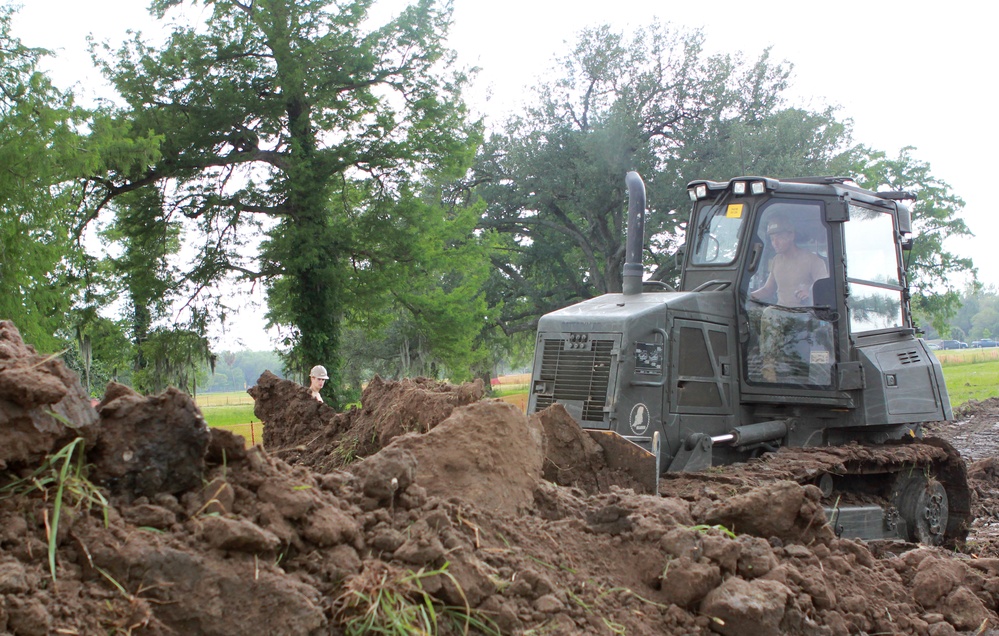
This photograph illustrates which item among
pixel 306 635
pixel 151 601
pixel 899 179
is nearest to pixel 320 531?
pixel 306 635

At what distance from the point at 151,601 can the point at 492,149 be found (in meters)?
31.8

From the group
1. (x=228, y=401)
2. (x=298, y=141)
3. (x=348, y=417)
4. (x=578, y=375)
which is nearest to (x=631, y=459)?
(x=578, y=375)

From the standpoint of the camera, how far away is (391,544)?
143 inches

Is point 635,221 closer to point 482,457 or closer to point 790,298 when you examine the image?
point 790,298

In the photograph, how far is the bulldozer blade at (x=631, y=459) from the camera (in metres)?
6.15

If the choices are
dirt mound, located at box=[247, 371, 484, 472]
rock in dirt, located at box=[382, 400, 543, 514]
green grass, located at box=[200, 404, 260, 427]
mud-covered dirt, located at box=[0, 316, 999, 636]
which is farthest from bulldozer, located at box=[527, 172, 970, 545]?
green grass, located at box=[200, 404, 260, 427]

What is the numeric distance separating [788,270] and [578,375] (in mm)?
2035

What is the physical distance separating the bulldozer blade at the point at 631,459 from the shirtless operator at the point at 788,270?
2401mm

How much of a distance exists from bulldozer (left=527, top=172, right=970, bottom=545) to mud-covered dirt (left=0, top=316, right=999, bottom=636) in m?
2.04

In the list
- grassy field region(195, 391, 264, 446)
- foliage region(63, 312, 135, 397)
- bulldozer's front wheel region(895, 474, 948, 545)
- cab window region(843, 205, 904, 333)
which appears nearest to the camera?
cab window region(843, 205, 904, 333)

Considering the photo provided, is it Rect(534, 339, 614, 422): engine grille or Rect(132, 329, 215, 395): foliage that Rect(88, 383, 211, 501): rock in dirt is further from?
Rect(132, 329, 215, 395): foliage

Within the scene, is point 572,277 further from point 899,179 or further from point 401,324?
point 899,179

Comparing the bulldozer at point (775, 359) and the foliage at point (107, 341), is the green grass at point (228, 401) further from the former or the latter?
the bulldozer at point (775, 359)

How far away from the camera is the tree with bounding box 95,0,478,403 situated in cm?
2377
